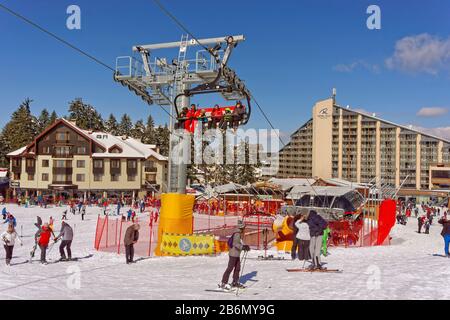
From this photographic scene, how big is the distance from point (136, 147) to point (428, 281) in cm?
6453

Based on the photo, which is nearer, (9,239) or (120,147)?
(9,239)

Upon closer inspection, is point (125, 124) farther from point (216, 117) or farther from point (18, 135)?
point (216, 117)

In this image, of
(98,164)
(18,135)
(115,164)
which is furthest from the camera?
(18,135)

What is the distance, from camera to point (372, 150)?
109875 mm

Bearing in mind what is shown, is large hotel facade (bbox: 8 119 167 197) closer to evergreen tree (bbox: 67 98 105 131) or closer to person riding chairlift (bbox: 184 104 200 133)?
evergreen tree (bbox: 67 98 105 131)

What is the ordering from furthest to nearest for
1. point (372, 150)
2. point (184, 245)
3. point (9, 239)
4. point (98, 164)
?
1. point (372, 150)
2. point (98, 164)
3. point (184, 245)
4. point (9, 239)

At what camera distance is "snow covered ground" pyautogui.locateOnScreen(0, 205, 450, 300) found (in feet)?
32.3

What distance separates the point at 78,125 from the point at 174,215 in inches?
3557

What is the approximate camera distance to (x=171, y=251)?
16.2 meters

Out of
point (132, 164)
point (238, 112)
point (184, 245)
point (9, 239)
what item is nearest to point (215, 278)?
point (184, 245)

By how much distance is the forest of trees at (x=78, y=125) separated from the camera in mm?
87938

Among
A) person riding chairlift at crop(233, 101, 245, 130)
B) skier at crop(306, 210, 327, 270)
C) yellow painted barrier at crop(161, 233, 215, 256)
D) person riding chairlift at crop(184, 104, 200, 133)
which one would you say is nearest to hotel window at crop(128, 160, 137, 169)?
yellow painted barrier at crop(161, 233, 215, 256)

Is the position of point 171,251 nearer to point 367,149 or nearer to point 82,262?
point 82,262
